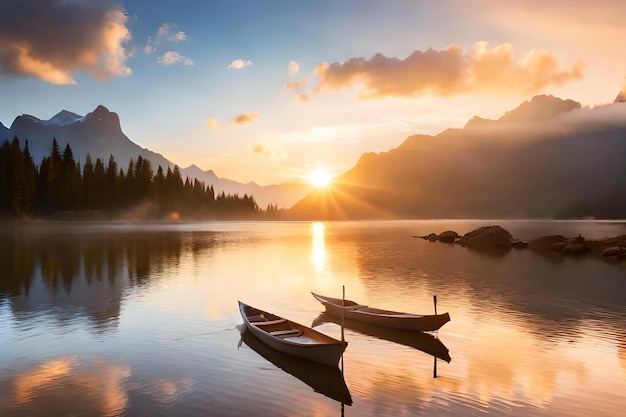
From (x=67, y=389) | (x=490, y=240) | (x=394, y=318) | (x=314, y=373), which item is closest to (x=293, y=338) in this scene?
(x=314, y=373)

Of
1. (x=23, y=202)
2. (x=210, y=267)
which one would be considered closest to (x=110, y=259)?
(x=210, y=267)

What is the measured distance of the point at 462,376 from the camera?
22.6 meters

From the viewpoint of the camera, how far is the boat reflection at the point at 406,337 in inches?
1063

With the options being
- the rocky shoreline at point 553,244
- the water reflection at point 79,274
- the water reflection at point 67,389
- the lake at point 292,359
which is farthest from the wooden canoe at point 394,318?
the rocky shoreline at point 553,244

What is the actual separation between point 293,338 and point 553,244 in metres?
88.8

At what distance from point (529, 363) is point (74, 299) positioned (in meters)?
37.7

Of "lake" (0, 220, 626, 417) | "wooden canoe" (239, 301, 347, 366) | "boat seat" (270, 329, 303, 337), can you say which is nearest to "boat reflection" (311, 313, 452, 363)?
"lake" (0, 220, 626, 417)

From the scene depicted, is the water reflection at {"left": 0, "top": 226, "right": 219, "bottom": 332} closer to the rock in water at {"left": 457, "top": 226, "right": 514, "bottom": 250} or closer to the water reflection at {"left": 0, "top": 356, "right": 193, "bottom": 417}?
the water reflection at {"left": 0, "top": 356, "right": 193, "bottom": 417}

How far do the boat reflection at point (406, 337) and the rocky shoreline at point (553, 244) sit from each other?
7094cm

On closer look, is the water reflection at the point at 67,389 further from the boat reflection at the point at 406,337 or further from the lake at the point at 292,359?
the boat reflection at the point at 406,337

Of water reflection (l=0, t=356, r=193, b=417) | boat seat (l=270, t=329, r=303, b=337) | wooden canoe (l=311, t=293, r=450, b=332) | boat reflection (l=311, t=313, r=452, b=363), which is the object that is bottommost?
boat reflection (l=311, t=313, r=452, b=363)

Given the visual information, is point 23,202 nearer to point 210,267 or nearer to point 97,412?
point 210,267

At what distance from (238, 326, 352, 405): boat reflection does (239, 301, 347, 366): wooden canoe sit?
0.28 m

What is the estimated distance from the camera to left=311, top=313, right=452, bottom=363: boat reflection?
88.6 ft
